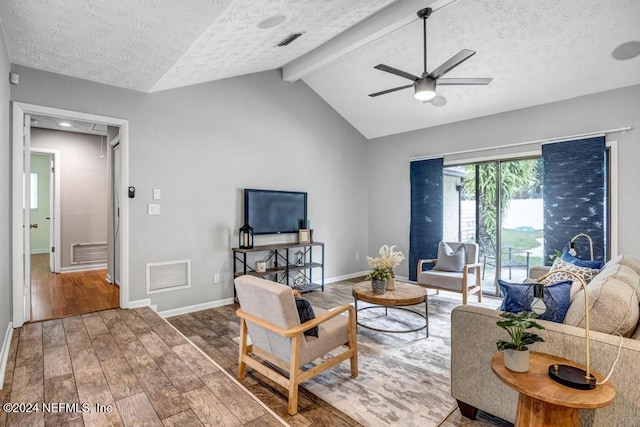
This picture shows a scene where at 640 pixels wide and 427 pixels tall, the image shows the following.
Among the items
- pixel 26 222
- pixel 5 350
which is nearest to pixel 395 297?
pixel 5 350

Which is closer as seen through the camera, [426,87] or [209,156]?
[426,87]

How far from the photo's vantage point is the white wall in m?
2.63

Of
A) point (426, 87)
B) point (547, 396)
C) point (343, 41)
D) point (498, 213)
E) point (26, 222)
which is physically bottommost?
point (547, 396)

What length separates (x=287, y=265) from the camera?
497 cm

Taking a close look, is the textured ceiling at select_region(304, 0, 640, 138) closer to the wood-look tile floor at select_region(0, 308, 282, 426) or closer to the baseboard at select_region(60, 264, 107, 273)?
the wood-look tile floor at select_region(0, 308, 282, 426)

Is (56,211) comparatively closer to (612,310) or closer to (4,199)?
(4,199)

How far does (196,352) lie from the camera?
2814 mm

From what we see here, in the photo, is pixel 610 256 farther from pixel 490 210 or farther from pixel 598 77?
pixel 598 77

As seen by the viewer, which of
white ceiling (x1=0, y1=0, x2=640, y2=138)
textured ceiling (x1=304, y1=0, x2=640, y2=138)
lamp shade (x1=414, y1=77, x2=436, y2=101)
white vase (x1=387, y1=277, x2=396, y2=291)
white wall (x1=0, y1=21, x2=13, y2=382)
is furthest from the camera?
white vase (x1=387, y1=277, x2=396, y2=291)

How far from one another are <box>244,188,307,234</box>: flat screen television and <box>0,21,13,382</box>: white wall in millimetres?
2501

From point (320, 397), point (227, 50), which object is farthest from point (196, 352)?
point (227, 50)

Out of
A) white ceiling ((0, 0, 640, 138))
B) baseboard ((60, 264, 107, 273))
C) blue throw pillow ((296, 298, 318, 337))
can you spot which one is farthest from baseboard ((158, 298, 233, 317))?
baseboard ((60, 264, 107, 273))

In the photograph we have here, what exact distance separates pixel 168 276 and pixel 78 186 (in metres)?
3.75

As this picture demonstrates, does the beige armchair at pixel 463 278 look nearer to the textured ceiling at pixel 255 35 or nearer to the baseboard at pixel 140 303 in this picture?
the textured ceiling at pixel 255 35
